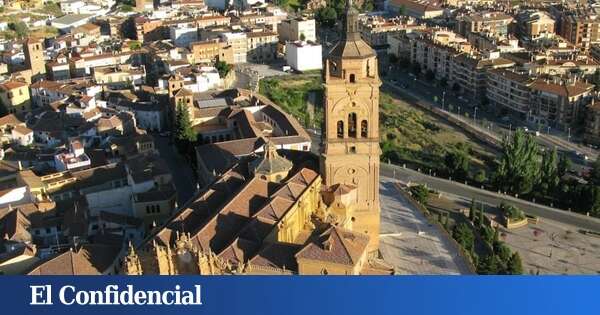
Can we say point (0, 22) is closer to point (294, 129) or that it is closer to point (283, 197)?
point (294, 129)

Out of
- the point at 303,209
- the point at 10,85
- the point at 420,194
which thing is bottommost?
the point at 420,194

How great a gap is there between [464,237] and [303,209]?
9.33 m

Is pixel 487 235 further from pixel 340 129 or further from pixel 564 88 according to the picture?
pixel 564 88

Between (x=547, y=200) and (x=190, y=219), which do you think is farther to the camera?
(x=547, y=200)

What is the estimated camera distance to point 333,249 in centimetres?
2212

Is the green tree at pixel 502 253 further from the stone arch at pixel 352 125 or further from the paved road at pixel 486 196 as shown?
the stone arch at pixel 352 125

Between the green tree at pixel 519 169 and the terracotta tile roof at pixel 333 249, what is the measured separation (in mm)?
18500

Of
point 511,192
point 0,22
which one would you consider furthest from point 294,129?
point 0,22

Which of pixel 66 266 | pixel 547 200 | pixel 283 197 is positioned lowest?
pixel 547 200

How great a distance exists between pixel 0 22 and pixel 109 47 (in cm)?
1992

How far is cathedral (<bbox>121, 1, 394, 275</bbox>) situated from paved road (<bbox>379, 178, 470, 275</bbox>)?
162cm

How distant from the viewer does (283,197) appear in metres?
25.1

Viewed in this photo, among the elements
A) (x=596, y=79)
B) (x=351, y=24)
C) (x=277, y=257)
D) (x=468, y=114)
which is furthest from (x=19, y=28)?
(x=277, y=257)

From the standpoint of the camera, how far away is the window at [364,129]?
2611 cm
